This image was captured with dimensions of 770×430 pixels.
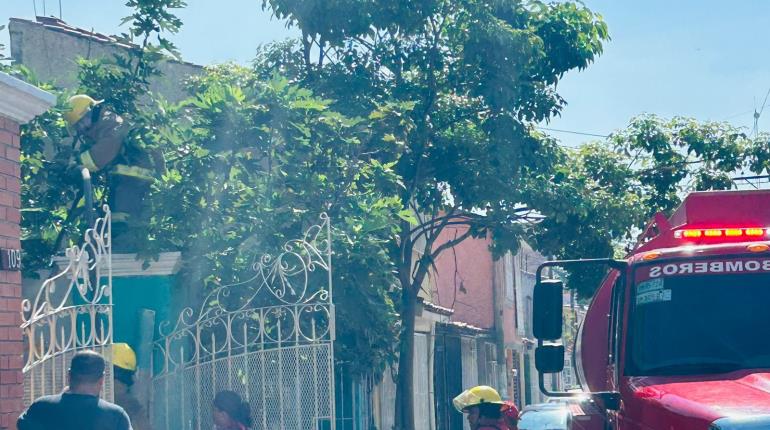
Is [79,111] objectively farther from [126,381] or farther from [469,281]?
[469,281]

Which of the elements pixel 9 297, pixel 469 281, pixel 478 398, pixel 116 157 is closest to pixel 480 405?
pixel 478 398

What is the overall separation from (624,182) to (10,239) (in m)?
12.7

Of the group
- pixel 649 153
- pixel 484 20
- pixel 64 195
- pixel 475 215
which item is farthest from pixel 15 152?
pixel 649 153

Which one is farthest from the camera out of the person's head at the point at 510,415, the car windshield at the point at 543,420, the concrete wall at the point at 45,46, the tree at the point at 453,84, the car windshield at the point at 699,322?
the car windshield at the point at 543,420

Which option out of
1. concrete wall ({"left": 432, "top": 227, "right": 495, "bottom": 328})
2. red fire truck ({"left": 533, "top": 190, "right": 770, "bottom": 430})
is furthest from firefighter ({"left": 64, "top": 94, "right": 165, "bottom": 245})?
concrete wall ({"left": 432, "top": 227, "right": 495, "bottom": 328})

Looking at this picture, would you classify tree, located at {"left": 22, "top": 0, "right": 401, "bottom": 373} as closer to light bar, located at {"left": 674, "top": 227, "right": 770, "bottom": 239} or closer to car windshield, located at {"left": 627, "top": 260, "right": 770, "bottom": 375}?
light bar, located at {"left": 674, "top": 227, "right": 770, "bottom": 239}

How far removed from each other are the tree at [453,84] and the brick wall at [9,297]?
26.2 feet

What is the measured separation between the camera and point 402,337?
15695 mm

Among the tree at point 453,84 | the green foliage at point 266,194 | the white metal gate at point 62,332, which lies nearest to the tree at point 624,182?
the tree at point 453,84

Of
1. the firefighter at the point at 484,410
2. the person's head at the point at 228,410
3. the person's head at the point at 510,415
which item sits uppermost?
the person's head at the point at 228,410

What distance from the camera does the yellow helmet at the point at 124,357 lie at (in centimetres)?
917

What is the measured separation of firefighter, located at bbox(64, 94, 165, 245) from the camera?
998cm

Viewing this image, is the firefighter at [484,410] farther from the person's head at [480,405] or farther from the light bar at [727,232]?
the light bar at [727,232]

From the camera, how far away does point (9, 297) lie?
691cm
